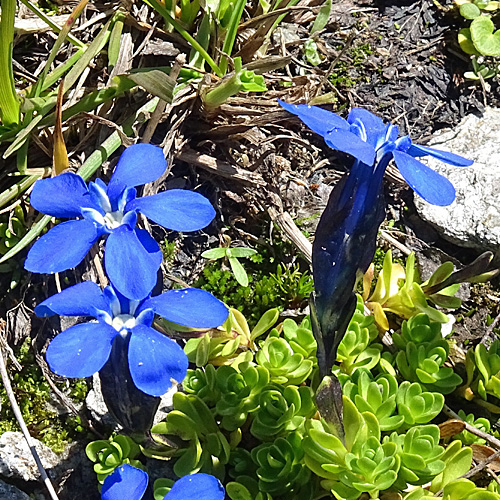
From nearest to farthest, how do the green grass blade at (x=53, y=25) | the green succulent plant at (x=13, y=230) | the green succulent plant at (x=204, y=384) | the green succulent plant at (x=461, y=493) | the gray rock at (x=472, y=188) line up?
the green succulent plant at (x=461, y=493) < the green succulent plant at (x=204, y=384) < the green succulent plant at (x=13, y=230) < the green grass blade at (x=53, y=25) < the gray rock at (x=472, y=188)

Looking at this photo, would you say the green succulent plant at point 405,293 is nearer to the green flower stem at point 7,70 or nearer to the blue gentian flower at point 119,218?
the blue gentian flower at point 119,218

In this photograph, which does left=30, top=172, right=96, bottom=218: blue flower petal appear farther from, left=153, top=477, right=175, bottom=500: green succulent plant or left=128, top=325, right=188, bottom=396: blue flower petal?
left=153, top=477, right=175, bottom=500: green succulent plant

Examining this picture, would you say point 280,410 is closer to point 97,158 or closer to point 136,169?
point 136,169

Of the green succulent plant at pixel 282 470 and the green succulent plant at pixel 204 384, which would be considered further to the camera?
the green succulent plant at pixel 204 384

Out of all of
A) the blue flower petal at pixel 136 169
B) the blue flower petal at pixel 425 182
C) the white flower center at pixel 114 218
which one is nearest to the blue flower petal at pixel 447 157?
the blue flower petal at pixel 425 182

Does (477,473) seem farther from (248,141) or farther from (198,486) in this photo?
(248,141)

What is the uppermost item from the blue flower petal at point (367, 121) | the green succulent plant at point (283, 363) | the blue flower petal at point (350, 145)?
the blue flower petal at point (350, 145)

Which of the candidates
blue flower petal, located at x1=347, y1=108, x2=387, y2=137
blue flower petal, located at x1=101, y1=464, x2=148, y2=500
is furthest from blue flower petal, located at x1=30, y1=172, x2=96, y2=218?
blue flower petal, located at x1=347, y1=108, x2=387, y2=137

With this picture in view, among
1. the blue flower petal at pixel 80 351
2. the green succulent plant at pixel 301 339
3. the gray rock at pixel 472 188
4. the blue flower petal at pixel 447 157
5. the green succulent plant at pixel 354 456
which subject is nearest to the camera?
the blue flower petal at pixel 80 351
